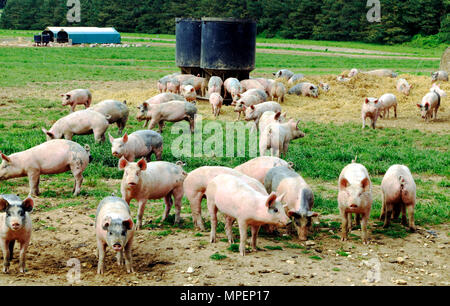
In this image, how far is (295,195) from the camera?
7055 mm

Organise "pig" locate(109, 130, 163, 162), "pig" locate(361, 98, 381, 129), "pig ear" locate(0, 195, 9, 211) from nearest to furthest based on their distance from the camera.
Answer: "pig ear" locate(0, 195, 9, 211), "pig" locate(109, 130, 163, 162), "pig" locate(361, 98, 381, 129)

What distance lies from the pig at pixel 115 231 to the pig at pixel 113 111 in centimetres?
637

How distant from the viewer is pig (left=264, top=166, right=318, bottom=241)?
6.83 m

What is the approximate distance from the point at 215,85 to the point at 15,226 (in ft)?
40.9

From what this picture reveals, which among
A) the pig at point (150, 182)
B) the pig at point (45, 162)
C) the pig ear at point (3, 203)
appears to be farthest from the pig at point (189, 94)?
the pig ear at point (3, 203)

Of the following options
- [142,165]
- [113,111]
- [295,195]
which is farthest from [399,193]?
[113,111]

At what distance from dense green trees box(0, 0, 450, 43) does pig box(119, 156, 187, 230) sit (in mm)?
45708

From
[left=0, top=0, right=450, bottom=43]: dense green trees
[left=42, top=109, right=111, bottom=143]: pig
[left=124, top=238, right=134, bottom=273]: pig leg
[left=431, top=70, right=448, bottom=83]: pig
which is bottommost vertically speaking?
[left=124, top=238, right=134, bottom=273]: pig leg

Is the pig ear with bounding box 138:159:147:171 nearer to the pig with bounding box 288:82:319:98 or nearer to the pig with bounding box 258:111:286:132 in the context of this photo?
the pig with bounding box 258:111:286:132

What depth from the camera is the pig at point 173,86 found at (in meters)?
18.2

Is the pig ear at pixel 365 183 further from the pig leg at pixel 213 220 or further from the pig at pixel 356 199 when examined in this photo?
the pig leg at pixel 213 220

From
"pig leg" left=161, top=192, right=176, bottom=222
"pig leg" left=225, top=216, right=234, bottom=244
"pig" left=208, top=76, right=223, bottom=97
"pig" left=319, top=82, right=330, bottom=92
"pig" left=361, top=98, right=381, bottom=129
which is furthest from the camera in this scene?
"pig" left=319, top=82, right=330, bottom=92

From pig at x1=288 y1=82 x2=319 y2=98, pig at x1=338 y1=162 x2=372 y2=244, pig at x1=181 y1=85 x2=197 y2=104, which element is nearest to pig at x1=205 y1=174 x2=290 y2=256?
pig at x1=338 y1=162 x2=372 y2=244

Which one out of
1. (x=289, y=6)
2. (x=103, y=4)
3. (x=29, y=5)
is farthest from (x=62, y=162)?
(x=29, y=5)
